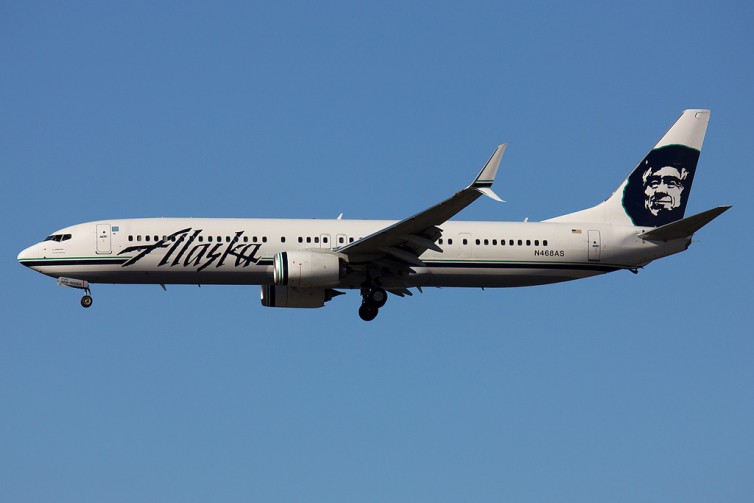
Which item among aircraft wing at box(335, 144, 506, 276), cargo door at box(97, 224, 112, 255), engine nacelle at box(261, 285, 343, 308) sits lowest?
engine nacelle at box(261, 285, 343, 308)

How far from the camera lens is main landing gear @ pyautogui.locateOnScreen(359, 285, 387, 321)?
48.0 meters

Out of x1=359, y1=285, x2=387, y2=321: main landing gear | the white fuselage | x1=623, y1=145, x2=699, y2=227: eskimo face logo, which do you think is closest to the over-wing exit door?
the white fuselage

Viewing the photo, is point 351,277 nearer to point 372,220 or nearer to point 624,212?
point 372,220

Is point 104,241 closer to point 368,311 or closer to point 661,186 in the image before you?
point 368,311

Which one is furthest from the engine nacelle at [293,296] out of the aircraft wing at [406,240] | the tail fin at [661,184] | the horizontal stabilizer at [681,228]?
the horizontal stabilizer at [681,228]

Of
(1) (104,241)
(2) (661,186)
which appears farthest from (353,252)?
(2) (661,186)

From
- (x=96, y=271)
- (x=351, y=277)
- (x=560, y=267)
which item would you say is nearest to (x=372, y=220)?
(x=351, y=277)

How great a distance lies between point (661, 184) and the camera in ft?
172

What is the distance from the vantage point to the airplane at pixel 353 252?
152 ft

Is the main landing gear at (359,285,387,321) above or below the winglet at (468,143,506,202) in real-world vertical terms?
below

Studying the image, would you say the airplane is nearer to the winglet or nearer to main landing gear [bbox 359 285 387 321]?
main landing gear [bbox 359 285 387 321]

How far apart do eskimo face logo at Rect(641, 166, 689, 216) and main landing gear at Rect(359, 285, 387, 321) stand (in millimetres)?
12175

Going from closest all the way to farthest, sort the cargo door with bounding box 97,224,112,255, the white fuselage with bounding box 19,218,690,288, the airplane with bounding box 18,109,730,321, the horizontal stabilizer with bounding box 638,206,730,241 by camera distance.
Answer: the airplane with bounding box 18,109,730,321, the horizontal stabilizer with bounding box 638,206,730,241, the white fuselage with bounding box 19,218,690,288, the cargo door with bounding box 97,224,112,255

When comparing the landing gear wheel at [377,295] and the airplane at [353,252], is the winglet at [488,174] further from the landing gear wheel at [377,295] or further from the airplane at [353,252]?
the landing gear wheel at [377,295]
